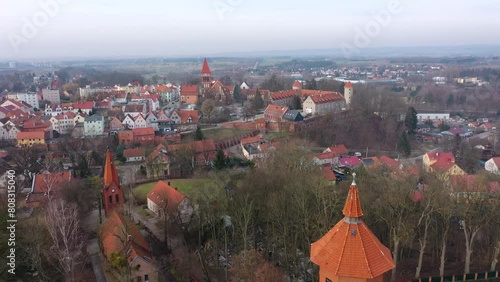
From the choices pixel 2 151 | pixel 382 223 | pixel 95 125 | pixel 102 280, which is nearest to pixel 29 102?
pixel 95 125

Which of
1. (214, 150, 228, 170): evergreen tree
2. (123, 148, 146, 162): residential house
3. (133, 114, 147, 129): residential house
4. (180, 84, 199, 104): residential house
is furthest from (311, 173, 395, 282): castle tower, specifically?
(180, 84, 199, 104): residential house

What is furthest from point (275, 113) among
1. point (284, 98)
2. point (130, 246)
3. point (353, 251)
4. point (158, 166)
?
point (353, 251)

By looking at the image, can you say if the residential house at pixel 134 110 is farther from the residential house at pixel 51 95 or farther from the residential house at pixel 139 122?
the residential house at pixel 51 95

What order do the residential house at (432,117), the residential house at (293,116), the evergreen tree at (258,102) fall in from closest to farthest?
the residential house at (293,116), the evergreen tree at (258,102), the residential house at (432,117)

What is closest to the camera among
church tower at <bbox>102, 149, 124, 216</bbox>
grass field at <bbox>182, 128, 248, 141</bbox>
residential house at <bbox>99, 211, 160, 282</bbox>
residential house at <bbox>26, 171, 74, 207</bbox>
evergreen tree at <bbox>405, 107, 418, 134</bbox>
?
residential house at <bbox>99, 211, 160, 282</bbox>

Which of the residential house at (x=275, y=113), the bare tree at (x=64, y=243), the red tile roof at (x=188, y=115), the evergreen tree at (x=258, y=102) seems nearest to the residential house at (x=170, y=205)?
the bare tree at (x=64, y=243)

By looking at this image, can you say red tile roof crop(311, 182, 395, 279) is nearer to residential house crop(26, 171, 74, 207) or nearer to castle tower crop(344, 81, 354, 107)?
residential house crop(26, 171, 74, 207)
